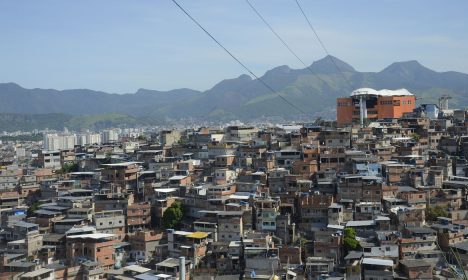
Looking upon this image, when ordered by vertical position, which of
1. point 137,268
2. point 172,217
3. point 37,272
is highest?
point 172,217

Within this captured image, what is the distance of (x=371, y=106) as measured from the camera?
3522 cm

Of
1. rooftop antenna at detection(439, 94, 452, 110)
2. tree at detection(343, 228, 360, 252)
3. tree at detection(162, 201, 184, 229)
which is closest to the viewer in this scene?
tree at detection(343, 228, 360, 252)

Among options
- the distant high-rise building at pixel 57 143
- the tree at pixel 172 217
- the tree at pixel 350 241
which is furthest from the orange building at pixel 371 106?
the distant high-rise building at pixel 57 143

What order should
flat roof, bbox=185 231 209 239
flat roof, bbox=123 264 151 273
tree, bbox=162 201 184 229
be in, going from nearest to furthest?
flat roof, bbox=123 264 151 273
flat roof, bbox=185 231 209 239
tree, bbox=162 201 184 229

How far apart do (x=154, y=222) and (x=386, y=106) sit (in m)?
20.5

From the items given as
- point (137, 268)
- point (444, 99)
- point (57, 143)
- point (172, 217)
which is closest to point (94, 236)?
point (137, 268)

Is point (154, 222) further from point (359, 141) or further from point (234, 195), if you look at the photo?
point (359, 141)

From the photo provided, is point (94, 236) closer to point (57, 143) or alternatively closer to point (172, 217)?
point (172, 217)

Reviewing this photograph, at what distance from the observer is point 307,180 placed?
19188mm

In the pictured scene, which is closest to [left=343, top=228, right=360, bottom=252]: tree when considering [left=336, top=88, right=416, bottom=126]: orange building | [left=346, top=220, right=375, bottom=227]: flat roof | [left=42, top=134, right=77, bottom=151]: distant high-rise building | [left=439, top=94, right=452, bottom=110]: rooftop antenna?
[left=346, top=220, right=375, bottom=227]: flat roof

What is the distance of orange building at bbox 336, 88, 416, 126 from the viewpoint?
34.5 meters

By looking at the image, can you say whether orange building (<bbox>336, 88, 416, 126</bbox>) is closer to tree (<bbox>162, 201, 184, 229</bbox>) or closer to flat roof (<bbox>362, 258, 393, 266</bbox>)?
tree (<bbox>162, 201, 184, 229</bbox>)

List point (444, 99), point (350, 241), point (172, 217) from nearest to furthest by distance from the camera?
point (350, 241)
point (172, 217)
point (444, 99)

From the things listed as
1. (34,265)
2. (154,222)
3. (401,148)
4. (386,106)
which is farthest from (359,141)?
(34,265)
